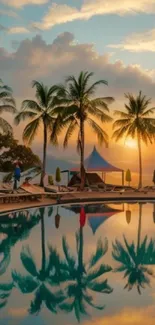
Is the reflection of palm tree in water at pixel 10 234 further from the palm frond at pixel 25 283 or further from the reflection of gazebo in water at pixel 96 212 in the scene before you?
the reflection of gazebo in water at pixel 96 212

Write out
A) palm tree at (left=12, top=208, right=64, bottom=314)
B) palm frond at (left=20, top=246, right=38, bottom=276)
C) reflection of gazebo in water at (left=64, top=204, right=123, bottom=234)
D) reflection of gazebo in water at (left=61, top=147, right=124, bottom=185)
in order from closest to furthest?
1. palm tree at (left=12, top=208, right=64, bottom=314)
2. palm frond at (left=20, top=246, right=38, bottom=276)
3. reflection of gazebo in water at (left=64, top=204, right=123, bottom=234)
4. reflection of gazebo in water at (left=61, top=147, right=124, bottom=185)

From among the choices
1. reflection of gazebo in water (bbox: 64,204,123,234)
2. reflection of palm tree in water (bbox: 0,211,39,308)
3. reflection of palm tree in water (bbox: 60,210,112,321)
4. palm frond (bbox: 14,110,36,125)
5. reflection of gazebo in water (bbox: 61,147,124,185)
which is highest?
palm frond (bbox: 14,110,36,125)

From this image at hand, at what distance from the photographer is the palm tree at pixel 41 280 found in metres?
7.28

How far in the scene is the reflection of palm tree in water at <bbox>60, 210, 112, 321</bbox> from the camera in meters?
7.20

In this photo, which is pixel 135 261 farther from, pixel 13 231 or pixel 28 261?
pixel 13 231

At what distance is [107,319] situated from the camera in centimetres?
646

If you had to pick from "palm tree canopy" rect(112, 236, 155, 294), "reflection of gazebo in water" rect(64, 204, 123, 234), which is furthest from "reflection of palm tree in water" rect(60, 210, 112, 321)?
"reflection of gazebo in water" rect(64, 204, 123, 234)

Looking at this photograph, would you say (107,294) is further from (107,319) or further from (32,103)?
(32,103)

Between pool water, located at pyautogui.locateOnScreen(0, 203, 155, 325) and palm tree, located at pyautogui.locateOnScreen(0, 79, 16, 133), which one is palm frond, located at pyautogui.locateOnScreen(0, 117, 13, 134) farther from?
pool water, located at pyautogui.locateOnScreen(0, 203, 155, 325)

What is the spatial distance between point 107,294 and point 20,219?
A: 958cm

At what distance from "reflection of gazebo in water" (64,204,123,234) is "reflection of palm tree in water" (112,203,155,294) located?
2.58 metres

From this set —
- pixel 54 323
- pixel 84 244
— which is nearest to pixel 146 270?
pixel 84 244

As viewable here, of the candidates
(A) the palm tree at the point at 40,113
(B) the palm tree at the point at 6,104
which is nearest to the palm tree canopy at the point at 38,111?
(A) the palm tree at the point at 40,113

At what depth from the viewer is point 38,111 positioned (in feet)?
107
